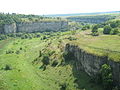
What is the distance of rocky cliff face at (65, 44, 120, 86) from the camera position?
44.1m

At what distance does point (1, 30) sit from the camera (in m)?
186

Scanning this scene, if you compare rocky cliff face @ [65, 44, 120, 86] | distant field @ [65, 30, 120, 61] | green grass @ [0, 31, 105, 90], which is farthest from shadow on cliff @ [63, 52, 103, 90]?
distant field @ [65, 30, 120, 61]

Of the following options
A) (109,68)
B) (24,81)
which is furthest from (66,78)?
(109,68)

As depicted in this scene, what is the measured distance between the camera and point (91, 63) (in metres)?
53.8

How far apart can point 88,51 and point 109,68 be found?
12.9 m

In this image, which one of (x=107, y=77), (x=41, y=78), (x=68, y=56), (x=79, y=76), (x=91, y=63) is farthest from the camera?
(x=68, y=56)

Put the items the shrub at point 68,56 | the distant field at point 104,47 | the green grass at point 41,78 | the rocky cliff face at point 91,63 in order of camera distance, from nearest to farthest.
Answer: the rocky cliff face at point 91,63 → the distant field at point 104,47 → the green grass at point 41,78 → the shrub at point 68,56

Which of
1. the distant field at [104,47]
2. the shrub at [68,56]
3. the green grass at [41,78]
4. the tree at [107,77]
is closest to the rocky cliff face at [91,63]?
the tree at [107,77]

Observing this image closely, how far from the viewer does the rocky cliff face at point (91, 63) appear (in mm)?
44125

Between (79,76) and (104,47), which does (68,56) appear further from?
(79,76)

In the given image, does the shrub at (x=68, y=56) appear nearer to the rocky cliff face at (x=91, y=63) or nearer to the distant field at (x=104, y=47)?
the rocky cliff face at (x=91, y=63)

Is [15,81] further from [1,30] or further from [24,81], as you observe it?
[1,30]

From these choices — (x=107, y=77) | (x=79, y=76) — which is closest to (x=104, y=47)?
(x=79, y=76)

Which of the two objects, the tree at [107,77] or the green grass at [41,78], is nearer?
the tree at [107,77]
